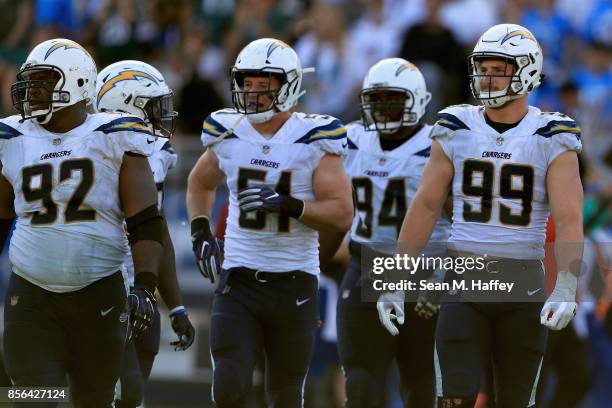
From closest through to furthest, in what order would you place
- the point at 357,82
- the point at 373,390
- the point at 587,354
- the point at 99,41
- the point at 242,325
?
the point at 242,325 < the point at 373,390 < the point at 587,354 < the point at 357,82 < the point at 99,41

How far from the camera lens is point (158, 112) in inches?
256

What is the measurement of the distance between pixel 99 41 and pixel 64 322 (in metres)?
6.69

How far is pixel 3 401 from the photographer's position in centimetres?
546

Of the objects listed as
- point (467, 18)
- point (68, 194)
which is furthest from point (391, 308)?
point (467, 18)

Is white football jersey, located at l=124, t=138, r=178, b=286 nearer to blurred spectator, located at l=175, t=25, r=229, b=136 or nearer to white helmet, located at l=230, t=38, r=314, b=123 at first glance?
white helmet, located at l=230, t=38, r=314, b=123

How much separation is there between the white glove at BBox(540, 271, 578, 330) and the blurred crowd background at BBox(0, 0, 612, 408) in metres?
3.30

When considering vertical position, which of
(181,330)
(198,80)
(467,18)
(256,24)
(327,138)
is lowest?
(181,330)

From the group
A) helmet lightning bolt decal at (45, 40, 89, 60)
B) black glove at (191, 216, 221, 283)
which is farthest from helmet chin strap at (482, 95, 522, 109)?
helmet lightning bolt decal at (45, 40, 89, 60)

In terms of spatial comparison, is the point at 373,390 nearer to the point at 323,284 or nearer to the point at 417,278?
the point at 417,278

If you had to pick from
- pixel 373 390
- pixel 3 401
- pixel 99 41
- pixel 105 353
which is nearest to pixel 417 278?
pixel 373 390

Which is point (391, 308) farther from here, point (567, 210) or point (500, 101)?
point (500, 101)

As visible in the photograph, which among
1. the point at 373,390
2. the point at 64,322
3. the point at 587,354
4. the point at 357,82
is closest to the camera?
the point at 64,322

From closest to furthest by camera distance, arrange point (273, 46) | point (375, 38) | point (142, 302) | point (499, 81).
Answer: point (142, 302), point (499, 81), point (273, 46), point (375, 38)

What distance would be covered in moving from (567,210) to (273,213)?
141cm
